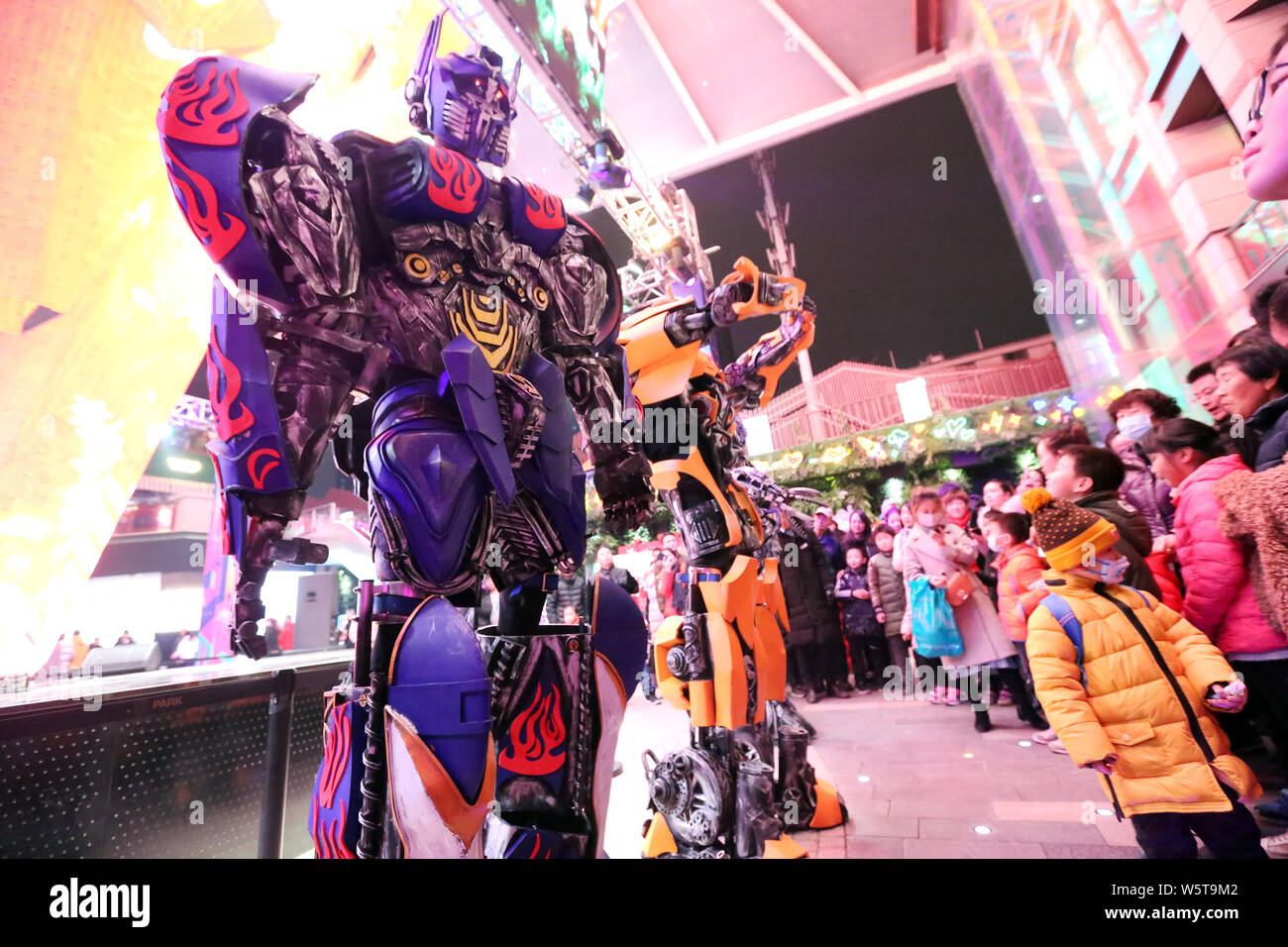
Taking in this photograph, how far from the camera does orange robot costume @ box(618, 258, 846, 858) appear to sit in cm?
192

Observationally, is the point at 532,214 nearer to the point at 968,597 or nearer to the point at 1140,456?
the point at 1140,456

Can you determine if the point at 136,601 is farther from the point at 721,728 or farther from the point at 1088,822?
the point at 1088,822

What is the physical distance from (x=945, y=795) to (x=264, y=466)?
287 cm

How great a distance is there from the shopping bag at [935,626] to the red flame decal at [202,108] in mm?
4399

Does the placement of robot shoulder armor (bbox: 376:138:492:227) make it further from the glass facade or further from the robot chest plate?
the glass facade

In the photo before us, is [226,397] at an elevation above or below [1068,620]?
above

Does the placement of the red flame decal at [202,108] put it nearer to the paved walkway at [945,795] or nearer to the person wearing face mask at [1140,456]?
the paved walkway at [945,795]

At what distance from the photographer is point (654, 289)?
888cm

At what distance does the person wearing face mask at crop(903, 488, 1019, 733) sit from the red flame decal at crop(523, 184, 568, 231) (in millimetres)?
3759

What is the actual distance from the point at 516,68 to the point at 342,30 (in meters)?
4.10

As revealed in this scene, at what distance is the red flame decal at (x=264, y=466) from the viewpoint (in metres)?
1.04

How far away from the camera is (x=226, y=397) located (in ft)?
3.45

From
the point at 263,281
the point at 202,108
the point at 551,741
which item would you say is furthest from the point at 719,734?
the point at 202,108

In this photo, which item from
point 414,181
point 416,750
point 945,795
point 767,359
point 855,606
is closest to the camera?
point 416,750
